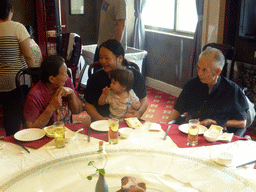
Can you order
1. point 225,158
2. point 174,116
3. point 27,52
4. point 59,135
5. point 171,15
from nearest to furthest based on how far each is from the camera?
point 225,158
point 59,135
point 174,116
point 27,52
point 171,15

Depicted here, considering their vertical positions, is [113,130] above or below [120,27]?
below

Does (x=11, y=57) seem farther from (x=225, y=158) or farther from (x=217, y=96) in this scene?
(x=225, y=158)

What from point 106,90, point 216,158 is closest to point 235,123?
point 216,158

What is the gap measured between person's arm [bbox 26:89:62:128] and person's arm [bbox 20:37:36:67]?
25.4 inches

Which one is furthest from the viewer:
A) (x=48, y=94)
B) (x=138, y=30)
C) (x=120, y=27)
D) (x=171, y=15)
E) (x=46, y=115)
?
(x=138, y=30)

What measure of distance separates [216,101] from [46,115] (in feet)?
4.09

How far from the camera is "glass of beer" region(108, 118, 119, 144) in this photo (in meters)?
1.74

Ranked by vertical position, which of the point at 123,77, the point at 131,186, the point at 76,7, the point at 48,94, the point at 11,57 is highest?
the point at 76,7

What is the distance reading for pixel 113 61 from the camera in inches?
98.0

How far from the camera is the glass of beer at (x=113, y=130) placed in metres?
1.74

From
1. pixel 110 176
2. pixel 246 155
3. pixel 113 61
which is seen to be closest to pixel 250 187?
pixel 246 155

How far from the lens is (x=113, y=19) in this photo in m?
3.82

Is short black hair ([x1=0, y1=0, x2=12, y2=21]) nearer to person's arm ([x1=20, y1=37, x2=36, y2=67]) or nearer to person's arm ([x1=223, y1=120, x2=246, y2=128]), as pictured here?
person's arm ([x1=20, y1=37, x2=36, y2=67])

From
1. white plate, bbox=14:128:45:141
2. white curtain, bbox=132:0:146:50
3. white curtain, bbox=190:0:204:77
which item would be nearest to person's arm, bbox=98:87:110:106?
white plate, bbox=14:128:45:141
